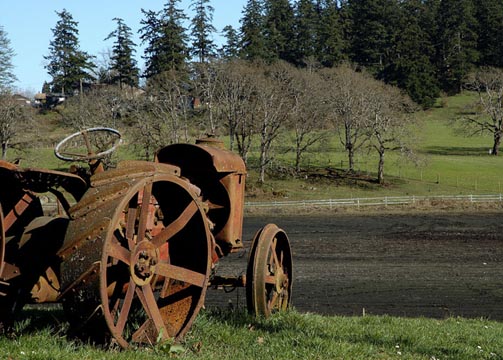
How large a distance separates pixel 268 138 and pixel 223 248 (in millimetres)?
41950

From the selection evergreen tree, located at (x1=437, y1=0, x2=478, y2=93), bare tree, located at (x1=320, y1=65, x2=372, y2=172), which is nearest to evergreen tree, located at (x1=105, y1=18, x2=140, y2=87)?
bare tree, located at (x1=320, y1=65, x2=372, y2=172)

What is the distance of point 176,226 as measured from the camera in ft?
21.2

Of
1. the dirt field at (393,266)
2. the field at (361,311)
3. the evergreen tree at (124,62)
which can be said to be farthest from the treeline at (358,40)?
the dirt field at (393,266)

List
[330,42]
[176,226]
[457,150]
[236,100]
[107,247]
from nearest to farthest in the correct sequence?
[107,247], [176,226], [236,100], [457,150], [330,42]

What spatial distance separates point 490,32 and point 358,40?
23630mm

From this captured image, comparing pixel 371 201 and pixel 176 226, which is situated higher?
pixel 176 226

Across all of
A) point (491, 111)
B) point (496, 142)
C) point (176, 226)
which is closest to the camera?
point (176, 226)

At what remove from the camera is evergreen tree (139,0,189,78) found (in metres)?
71.2

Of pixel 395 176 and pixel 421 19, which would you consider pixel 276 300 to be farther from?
pixel 421 19

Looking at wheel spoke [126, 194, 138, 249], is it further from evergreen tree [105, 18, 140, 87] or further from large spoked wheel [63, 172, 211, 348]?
evergreen tree [105, 18, 140, 87]

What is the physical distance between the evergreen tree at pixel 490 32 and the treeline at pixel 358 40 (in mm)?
160

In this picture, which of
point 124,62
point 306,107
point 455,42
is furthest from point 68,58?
point 455,42

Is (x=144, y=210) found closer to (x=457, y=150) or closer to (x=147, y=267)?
(x=147, y=267)

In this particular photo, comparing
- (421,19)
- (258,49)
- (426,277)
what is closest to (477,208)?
(426,277)
